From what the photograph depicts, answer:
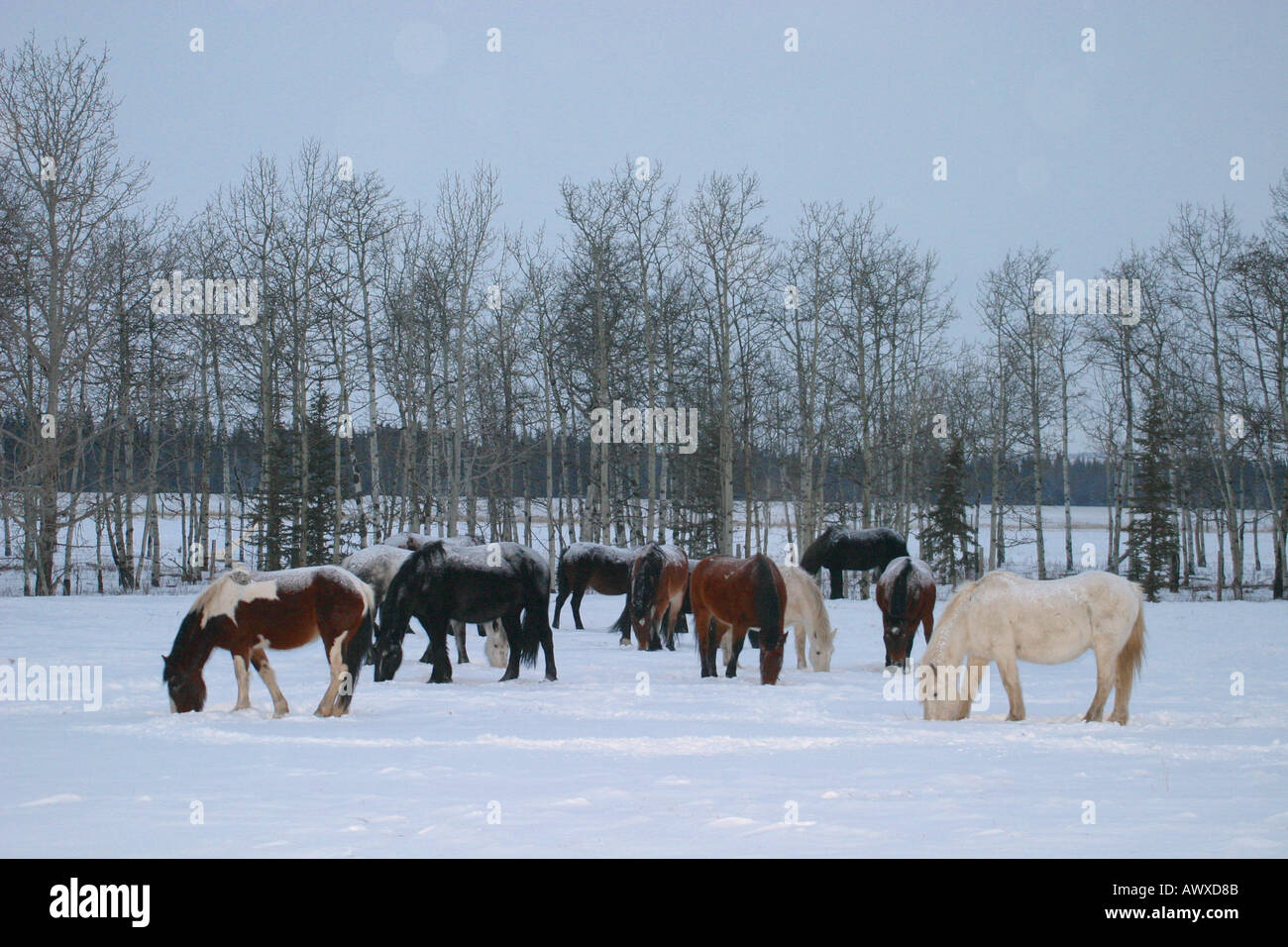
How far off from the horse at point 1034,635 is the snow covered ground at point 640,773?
36 cm

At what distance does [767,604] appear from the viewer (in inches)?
523

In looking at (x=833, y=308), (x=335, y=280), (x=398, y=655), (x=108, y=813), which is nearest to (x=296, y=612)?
(x=398, y=655)

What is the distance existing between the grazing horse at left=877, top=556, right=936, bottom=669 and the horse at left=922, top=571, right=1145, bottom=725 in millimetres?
4483

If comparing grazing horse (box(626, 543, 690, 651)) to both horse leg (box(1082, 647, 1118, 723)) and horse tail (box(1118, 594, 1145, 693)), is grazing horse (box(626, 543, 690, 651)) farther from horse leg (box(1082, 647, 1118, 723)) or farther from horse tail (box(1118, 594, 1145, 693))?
horse tail (box(1118, 594, 1145, 693))

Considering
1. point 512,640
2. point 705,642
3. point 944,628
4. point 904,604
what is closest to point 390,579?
point 512,640

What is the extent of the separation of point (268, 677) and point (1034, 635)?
7.10 meters

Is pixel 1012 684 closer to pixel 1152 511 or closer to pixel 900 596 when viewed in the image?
pixel 900 596

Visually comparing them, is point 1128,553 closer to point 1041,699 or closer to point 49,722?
point 1041,699

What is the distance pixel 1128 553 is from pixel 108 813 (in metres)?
33.5

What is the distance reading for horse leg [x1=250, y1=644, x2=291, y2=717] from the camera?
9906 millimetres

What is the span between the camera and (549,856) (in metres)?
4.91

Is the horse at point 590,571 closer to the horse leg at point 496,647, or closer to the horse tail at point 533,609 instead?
the horse leg at point 496,647

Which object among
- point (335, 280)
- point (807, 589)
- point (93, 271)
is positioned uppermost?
point (335, 280)

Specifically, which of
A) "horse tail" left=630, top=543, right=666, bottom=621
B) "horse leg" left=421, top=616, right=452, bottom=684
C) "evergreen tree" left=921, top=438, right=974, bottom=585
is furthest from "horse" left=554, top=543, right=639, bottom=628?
"evergreen tree" left=921, top=438, right=974, bottom=585
